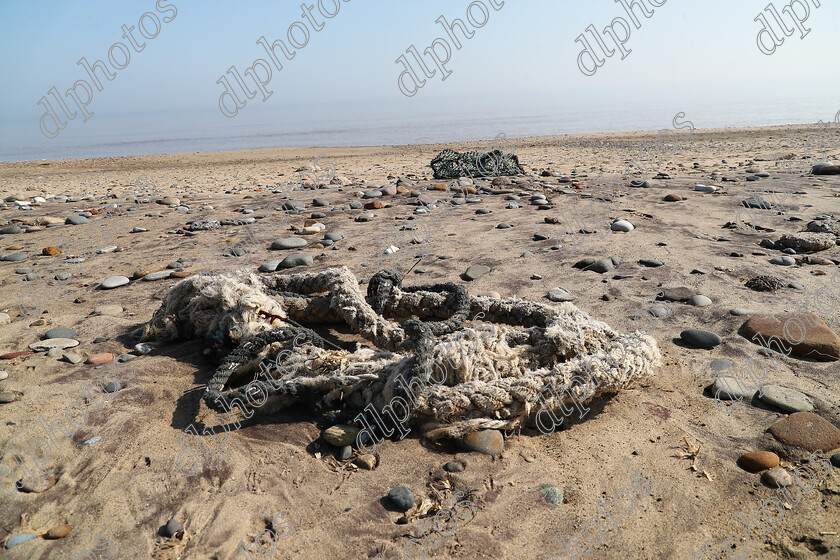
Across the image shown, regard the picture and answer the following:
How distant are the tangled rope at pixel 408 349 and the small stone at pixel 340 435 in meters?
0.17

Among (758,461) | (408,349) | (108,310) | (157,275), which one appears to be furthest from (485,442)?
(157,275)

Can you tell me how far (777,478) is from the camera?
2123 millimetres

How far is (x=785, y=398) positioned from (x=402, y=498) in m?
1.95

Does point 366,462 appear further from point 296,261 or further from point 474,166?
point 474,166

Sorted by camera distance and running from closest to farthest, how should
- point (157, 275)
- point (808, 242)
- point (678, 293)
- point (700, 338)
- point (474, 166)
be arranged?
1. point (700, 338)
2. point (678, 293)
3. point (157, 275)
4. point (808, 242)
5. point (474, 166)

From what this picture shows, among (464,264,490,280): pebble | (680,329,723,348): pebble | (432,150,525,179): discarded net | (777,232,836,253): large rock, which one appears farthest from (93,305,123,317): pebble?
(432,150,525,179): discarded net

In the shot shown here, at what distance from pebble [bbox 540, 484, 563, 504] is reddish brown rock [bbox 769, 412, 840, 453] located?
108 centimetres

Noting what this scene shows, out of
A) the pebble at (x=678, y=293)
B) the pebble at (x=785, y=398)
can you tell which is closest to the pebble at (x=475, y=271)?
the pebble at (x=678, y=293)

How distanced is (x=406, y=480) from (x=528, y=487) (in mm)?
494

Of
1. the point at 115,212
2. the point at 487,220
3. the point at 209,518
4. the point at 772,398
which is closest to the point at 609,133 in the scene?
the point at 487,220

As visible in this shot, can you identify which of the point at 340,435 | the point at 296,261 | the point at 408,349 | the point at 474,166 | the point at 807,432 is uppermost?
the point at 474,166

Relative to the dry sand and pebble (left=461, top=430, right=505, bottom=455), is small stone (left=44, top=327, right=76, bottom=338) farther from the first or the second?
pebble (left=461, top=430, right=505, bottom=455)

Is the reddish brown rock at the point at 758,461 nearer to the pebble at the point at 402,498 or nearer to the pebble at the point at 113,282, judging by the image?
the pebble at the point at 402,498

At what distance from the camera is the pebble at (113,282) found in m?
4.35
